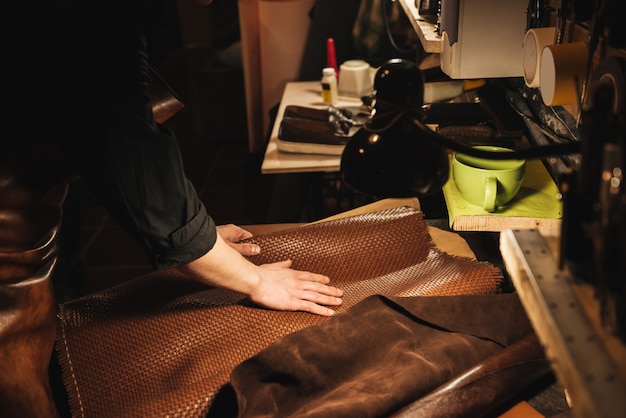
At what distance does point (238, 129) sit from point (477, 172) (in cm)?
360

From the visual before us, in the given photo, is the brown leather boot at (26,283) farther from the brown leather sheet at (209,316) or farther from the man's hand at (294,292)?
the man's hand at (294,292)

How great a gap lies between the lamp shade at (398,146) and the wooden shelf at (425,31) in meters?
1.10

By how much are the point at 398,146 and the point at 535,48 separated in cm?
79

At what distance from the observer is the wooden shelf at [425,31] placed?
179cm

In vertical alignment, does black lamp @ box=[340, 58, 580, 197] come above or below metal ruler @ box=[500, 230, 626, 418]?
above

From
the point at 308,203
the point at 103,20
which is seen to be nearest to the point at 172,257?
the point at 103,20

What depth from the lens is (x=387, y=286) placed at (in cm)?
137

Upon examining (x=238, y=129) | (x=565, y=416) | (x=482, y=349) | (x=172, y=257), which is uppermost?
(x=172, y=257)

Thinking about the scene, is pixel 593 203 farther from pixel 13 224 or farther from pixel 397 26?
pixel 397 26

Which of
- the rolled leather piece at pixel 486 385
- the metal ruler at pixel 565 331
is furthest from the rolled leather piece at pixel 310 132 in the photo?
the metal ruler at pixel 565 331

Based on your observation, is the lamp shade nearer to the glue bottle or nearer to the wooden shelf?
the wooden shelf

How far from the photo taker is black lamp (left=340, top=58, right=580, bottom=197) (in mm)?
746

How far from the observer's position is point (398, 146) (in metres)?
0.76

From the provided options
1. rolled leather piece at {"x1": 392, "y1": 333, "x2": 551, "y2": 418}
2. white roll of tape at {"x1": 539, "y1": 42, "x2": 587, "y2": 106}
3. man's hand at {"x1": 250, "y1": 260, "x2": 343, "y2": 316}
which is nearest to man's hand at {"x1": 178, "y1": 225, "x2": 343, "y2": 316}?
man's hand at {"x1": 250, "y1": 260, "x2": 343, "y2": 316}
